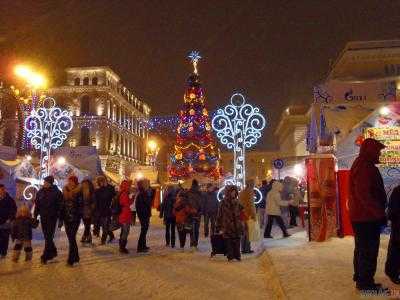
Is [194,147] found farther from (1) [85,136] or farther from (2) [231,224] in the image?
(1) [85,136]

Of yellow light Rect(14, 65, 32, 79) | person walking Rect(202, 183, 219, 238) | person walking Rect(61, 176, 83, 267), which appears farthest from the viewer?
yellow light Rect(14, 65, 32, 79)

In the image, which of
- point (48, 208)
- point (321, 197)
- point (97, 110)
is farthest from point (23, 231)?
point (97, 110)

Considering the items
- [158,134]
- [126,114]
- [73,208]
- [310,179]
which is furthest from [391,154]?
[126,114]

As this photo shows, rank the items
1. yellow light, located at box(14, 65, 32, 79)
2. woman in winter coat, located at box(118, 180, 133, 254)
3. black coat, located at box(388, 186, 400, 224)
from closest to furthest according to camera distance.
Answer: black coat, located at box(388, 186, 400, 224), woman in winter coat, located at box(118, 180, 133, 254), yellow light, located at box(14, 65, 32, 79)

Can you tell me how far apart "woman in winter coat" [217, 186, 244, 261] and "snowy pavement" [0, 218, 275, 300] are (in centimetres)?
27

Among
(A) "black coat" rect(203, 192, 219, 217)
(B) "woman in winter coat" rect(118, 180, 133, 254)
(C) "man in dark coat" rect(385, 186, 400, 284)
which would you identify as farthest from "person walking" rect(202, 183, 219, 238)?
(C) "man in dark coat" rect(385, 186, 400, 284)

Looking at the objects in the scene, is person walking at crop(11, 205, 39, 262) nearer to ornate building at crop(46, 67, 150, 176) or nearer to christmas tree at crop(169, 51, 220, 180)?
christmas tree at crop(169, 51, 220, 180)

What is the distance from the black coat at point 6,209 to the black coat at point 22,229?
182mm

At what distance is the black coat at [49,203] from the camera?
352 inches

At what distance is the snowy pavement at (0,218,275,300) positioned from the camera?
6.33 metres

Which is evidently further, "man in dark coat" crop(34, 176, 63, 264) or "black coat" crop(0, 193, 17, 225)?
"black coat" crop(0, 193, 17, 225)

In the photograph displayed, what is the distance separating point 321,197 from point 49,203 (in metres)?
6.31

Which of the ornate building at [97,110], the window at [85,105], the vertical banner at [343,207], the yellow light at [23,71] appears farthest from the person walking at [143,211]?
the window at [85,105]

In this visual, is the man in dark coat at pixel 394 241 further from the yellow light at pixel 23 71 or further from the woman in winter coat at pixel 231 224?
the yellow light at pixel 23 71
